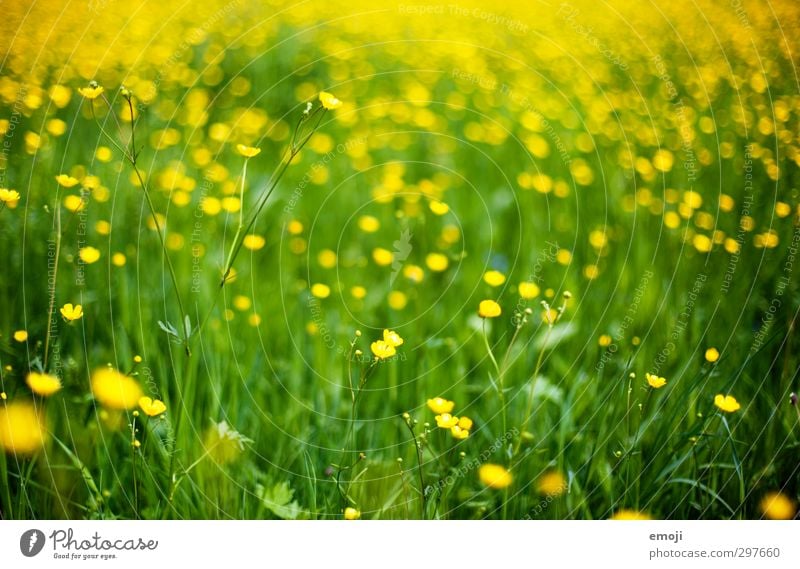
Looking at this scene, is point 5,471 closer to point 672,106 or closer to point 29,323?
point 29,323

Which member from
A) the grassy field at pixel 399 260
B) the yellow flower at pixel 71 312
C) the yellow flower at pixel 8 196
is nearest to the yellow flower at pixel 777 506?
the grassy field at pixel 399 260

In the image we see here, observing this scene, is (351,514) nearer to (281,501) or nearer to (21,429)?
(281,501)

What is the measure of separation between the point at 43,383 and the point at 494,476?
0.60 metres

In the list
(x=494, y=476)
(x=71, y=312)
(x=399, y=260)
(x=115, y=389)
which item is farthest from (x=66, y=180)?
(x=494, y=476)

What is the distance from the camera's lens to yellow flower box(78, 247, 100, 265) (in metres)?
0.97

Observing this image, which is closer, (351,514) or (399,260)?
(351,514)

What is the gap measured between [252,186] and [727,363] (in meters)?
0.72

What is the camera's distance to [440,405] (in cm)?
91

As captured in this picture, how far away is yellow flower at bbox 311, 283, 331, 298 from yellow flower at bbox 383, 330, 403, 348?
10cm

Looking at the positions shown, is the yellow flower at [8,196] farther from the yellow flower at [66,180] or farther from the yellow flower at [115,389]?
the yellow flower at [115,389]

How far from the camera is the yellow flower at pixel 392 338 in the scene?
0.93m

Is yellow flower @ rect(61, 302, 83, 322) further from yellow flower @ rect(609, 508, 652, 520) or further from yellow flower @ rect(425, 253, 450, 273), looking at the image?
yellow flower @ rect(609, 508, 652, 520)

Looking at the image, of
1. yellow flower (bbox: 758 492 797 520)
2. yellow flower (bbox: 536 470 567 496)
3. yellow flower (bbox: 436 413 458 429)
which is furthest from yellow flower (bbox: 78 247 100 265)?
yellow flower (bbox: 758 492 797 520)

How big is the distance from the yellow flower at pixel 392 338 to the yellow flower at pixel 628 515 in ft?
1.21
